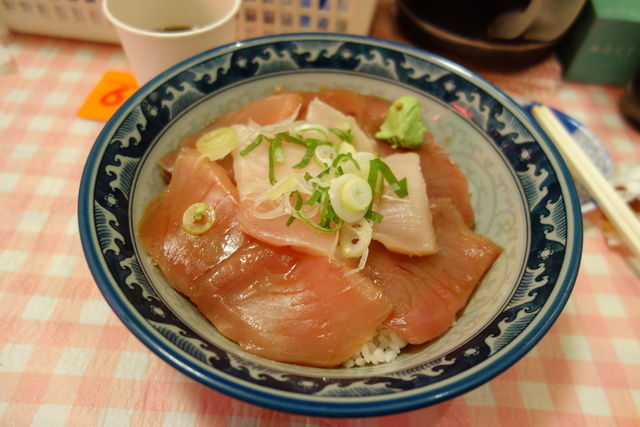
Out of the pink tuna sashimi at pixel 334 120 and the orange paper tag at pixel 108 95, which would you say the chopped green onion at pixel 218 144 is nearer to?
the pink tuna sashimi at pixel 334 120

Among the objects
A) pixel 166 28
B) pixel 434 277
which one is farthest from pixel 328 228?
pixel 166 28

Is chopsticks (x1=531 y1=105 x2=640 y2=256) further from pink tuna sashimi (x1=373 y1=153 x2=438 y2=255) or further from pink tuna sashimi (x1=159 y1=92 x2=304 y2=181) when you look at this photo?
pink tuna sashimi (x1=159 y1=92 x2=304 y2=181)

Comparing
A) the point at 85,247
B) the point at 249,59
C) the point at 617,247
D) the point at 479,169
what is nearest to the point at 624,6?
the point at 617,247

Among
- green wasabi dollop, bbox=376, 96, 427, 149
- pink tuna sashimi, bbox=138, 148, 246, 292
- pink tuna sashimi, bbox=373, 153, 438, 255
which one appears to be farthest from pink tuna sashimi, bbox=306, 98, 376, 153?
pink tuna sashimi, bbox=138, 148, 246, 292

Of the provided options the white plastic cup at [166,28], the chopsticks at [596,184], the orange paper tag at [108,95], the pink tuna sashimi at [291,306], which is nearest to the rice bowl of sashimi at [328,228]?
the pink tuna sashimi at [291,306]

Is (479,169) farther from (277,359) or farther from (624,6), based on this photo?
(624,6)

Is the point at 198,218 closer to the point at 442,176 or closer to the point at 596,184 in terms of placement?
the point at 442,176

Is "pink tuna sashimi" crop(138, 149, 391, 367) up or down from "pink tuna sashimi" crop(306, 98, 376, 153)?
down
